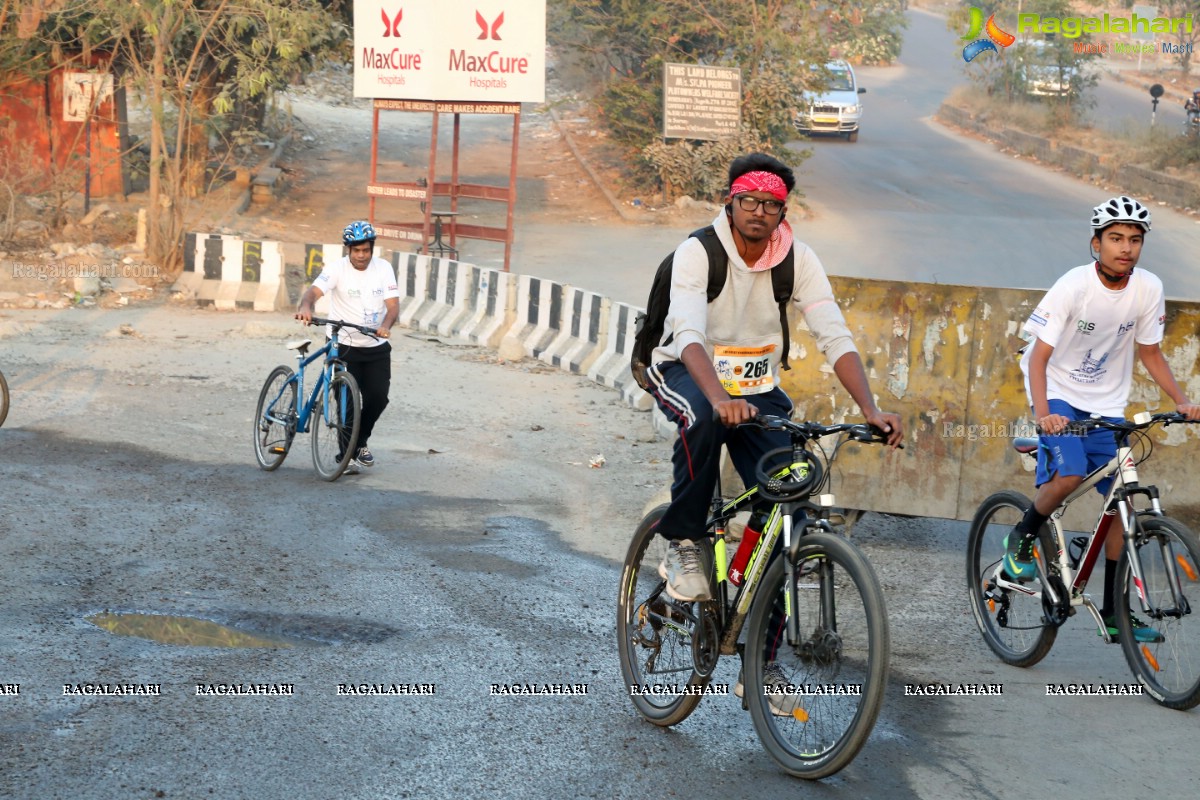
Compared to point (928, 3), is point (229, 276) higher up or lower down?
lower down

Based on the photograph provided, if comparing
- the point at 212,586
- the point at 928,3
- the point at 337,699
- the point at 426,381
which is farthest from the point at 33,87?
the point at 928,3

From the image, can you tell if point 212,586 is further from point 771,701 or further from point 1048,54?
point 1048,54

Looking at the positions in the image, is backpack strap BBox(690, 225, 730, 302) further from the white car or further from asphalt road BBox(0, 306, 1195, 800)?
the white car

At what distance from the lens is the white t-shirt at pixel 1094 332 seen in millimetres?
5863

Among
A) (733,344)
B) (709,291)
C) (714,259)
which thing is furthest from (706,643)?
(714,259)

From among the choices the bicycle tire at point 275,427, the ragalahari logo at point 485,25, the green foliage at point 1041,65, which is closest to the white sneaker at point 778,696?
the bicycle tire at point 275,427

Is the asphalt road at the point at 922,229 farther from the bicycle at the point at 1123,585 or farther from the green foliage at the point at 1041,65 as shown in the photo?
the bicycle at the point at 1123,585

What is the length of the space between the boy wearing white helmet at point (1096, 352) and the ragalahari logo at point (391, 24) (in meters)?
16.5

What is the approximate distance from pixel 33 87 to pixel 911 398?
22022 mm

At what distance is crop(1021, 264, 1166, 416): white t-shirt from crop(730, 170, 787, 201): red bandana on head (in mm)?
1611

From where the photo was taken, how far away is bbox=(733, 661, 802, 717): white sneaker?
4.57 meters

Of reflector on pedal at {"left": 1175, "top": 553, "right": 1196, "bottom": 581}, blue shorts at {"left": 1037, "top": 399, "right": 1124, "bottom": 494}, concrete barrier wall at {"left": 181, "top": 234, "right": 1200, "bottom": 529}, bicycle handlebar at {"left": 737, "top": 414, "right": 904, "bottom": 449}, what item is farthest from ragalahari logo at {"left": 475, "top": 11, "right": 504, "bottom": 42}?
bicycle handlebar at {"left": 737, "top": 414, "right": 904, "bottom": 449}

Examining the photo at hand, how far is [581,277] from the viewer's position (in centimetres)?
2142

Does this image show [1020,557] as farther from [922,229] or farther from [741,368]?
[922,229]
